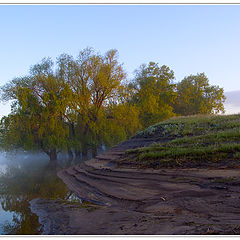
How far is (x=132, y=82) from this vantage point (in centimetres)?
4091

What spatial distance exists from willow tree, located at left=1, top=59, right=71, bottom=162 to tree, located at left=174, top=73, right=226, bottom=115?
88.3 feet

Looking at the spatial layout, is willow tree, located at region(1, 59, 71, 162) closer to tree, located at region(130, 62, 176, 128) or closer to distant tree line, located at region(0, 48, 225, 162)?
distant tree line, located at region(0, 48, 225, 162)

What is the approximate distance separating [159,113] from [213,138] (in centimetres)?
2409

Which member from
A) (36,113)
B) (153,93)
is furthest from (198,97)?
(36,113)

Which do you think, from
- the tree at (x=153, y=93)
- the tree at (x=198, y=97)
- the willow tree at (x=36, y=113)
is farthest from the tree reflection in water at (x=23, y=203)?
the tree at (x=198, y=97)

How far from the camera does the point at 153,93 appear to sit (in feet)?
131

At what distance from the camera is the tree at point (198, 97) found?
46.9 metres

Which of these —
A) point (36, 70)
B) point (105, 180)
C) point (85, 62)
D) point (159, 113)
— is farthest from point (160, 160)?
point (159, 113)

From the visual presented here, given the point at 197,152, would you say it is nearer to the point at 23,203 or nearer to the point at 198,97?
the point at 23,203

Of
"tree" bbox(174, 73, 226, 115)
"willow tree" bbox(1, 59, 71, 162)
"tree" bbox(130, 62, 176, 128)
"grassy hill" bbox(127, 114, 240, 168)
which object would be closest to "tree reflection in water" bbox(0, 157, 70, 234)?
"grassy hill" bbox(127, 114, 240, 168)

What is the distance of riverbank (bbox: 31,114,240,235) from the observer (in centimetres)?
551

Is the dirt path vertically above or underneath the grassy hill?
underneath

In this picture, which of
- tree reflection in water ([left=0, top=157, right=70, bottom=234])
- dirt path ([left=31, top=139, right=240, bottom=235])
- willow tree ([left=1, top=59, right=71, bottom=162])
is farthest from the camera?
willow tree ([left=1, top=59, right=71, bottom=162])

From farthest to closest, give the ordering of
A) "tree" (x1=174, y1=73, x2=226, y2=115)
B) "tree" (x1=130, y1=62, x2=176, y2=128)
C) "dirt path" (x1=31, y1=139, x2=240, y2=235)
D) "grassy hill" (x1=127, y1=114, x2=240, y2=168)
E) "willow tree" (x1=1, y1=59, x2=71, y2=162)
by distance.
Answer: "tree" (x1=174, y1=73, x2=226, y2=115) < "tree" (x1=130, y1=62, x2=176, y2=128) < "willow tree" (x1=1, y1=59, x2=71, y2=162) < "grassy hill" (x1=127, y1=114, x2=240, y2=168) < "dirt path" (x1=31, y1=139, x2=240, y2=235)
